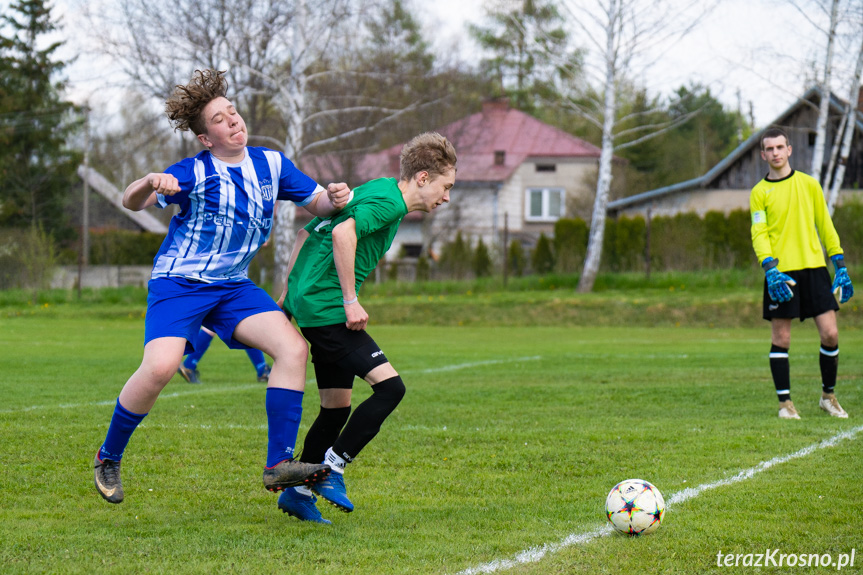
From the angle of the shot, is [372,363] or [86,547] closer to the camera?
[86,547]

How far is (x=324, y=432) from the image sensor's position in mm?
4383

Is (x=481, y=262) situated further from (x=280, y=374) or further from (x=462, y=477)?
(x=280, y=374)

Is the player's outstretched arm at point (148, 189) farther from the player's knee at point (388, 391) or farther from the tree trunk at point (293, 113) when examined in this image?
the tree trunk at point (293, 113)

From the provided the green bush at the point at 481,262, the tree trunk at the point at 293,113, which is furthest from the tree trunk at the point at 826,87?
the tree trunk at the point at 293,113

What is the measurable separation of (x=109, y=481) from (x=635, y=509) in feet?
7.63

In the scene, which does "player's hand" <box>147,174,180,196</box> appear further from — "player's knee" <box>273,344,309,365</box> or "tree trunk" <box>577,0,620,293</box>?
"tree trunk" <box>577,0,620,293</box>

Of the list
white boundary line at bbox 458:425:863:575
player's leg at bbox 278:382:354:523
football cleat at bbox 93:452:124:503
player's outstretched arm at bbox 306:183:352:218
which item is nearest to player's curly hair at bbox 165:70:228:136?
player's outstretched arm at bbox 306:183:352:218

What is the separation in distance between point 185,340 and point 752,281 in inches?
840

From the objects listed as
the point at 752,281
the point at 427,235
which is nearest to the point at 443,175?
the point at 752,281

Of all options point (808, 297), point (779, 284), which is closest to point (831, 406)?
point (808, 297)

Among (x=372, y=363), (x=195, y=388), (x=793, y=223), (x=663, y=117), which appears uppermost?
(x=663, y=117)

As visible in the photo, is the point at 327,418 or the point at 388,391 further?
the point at 327,418

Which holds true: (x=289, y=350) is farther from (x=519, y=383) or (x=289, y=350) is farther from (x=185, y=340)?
(x=519, y=383)

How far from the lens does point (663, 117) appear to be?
188 feet
